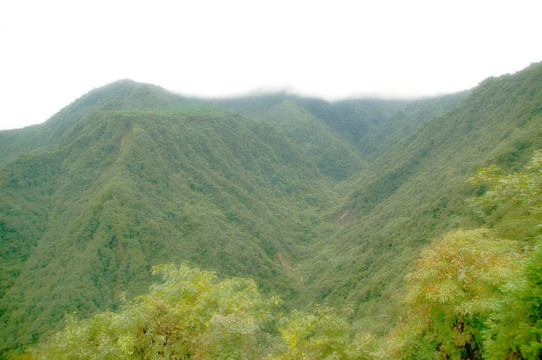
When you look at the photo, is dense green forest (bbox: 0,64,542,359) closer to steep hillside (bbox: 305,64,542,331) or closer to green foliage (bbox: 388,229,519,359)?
→ green foliage (bbox: 388,229,519,359)

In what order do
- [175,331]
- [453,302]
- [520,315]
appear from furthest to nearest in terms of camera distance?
[453,302], [175,331], [520,315]

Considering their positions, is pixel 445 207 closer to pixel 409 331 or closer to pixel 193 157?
pixel 409 331

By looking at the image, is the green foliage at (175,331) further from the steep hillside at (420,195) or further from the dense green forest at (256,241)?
the steep hillside at (420,195)

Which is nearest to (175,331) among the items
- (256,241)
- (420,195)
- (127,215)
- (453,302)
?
(453,302)

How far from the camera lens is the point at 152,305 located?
9398mm

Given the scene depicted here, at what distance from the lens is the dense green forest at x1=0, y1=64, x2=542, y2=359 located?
9.30 meters

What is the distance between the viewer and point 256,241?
85.2 m

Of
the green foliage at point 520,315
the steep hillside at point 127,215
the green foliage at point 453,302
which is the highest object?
the green foliage at point 520,315

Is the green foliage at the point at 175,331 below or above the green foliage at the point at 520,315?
below

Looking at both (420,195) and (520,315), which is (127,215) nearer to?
(420,195)

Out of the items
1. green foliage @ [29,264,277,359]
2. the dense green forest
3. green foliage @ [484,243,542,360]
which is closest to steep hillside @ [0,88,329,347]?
the dense green forest

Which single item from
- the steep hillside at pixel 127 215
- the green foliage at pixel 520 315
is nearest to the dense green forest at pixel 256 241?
the green foliage at pixel 520 315

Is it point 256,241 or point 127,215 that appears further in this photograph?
point 256,241

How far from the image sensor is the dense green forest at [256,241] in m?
9.30
